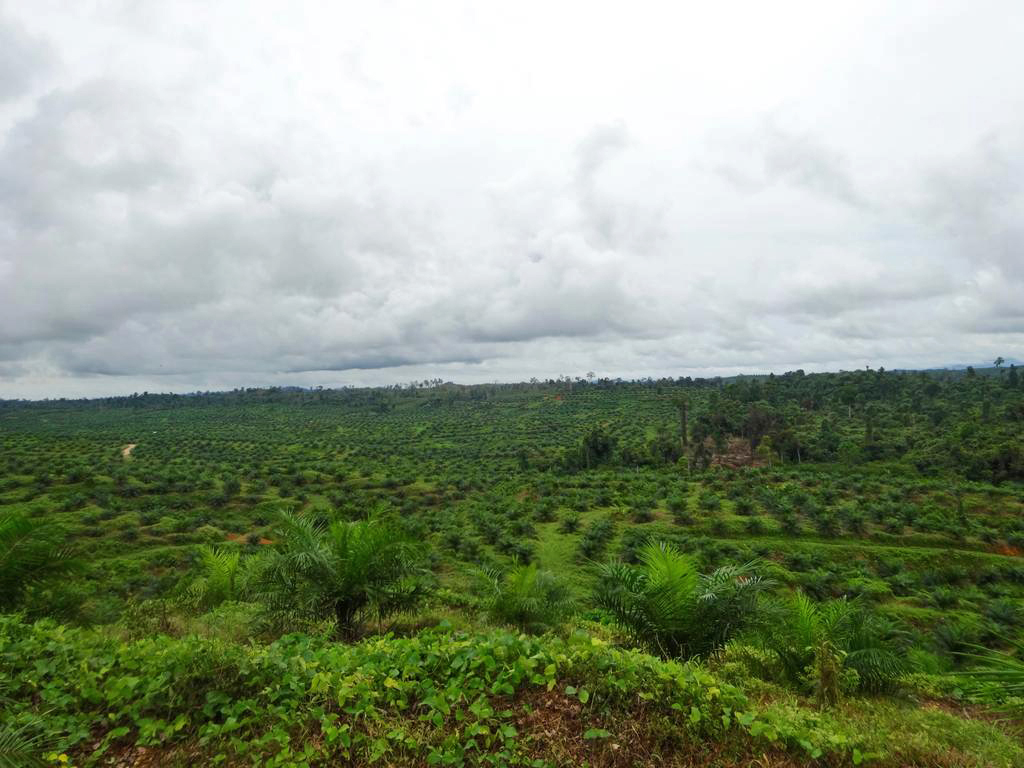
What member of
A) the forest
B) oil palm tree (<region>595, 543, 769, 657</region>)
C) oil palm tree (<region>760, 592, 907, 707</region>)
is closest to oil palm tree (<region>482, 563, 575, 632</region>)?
the forest

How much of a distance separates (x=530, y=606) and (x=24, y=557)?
6.48m

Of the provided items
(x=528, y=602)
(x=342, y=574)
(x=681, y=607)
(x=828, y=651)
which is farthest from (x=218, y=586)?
(x=828, y=651)

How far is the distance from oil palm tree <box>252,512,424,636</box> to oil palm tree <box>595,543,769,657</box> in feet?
9.22

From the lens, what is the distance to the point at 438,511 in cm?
3422

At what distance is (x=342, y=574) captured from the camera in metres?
6.29

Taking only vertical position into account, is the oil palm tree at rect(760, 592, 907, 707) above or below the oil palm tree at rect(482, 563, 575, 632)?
above

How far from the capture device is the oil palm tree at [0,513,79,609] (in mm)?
5773

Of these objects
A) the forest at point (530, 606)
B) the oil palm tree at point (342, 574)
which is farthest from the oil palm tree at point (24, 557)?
the oil palm tree at point (342, 574)

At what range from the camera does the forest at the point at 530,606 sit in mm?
3258

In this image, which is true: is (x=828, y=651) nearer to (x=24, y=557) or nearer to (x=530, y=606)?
(x=530, y=606)

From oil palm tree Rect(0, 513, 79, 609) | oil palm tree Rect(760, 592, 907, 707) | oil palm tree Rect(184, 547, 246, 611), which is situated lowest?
Result: oil palm tree Rect(184, 547, 246, 611)

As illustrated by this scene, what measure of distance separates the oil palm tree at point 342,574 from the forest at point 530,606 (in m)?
0.04

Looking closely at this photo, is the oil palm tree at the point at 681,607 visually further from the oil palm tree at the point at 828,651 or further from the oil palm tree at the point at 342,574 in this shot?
the oil palm tree at the point at 342,574

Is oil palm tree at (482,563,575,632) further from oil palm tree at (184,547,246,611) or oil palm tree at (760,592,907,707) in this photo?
oil palm tree at (184,547,246,611)
